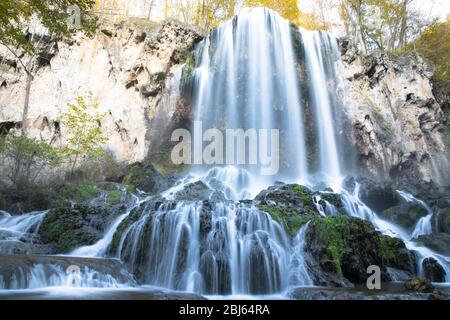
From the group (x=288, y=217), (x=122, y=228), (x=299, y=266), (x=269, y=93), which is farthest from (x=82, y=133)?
(x=299, y=266)

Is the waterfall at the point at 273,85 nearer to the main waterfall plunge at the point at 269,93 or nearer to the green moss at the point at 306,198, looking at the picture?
the main waterfall plunge at the point at 269,93

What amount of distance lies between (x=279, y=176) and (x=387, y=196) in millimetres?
4991

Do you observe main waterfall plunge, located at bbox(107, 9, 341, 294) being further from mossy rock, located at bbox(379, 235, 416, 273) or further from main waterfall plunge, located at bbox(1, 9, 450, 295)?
mossy rock, located at bbox(379, 235, 416, 273)

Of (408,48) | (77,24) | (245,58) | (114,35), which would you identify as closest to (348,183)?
(245,58)

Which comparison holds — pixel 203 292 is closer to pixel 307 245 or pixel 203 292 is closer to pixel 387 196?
pixel 307 245

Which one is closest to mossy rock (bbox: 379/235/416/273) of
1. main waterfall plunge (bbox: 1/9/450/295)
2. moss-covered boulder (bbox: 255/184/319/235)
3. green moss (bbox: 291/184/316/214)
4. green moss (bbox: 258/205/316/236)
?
main waterfall plunge (bbox: 1/9/450/295)

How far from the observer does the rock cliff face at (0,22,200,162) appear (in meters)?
19.8

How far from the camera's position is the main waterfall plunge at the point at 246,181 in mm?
8289

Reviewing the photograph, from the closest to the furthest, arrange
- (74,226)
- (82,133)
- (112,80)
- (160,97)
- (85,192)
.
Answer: (74,226) < (85,192) < (82,133) < (160,97) < (112,80)

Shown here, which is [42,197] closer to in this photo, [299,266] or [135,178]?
[135,178]

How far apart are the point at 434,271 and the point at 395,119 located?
1347cm

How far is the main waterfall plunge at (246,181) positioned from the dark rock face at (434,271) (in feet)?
1.36

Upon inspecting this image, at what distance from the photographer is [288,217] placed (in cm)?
998

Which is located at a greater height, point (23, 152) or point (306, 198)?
point (23, 152)
